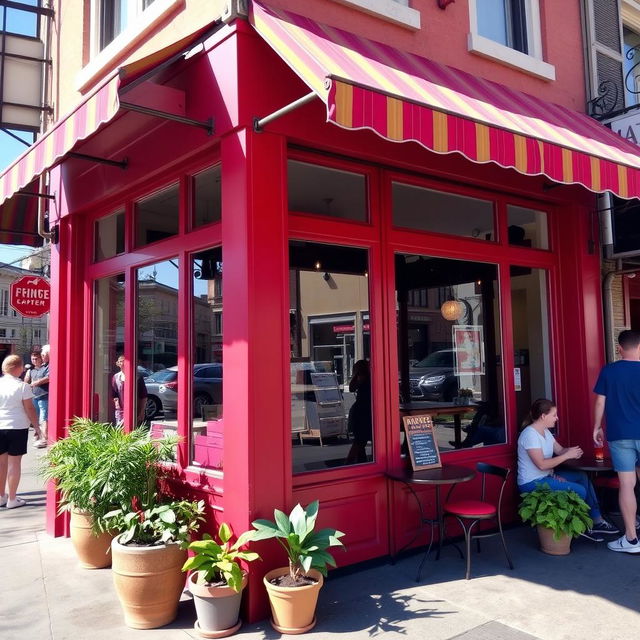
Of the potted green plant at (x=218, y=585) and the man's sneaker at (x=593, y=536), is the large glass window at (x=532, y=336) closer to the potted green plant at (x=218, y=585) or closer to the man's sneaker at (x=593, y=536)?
the man's sneaker at (x=593, y=536)

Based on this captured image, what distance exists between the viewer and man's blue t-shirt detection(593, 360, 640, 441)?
4.99 meters

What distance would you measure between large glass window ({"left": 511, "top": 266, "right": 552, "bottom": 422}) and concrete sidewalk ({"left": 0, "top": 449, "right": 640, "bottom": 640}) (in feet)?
5.36

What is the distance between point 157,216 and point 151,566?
9.67 feet

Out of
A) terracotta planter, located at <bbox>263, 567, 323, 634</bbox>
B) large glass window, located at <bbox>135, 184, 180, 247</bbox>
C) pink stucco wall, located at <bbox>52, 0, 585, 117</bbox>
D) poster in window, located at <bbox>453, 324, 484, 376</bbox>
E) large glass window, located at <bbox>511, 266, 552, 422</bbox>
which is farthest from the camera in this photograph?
poster in window, located at <bbox>453, 324, 484, 376</bbox>

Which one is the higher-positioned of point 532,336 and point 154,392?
point 532,336

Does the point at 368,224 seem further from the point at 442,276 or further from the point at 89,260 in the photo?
the point at 89,260

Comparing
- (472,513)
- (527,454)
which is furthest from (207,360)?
(527,454)

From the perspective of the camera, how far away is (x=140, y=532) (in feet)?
12.9

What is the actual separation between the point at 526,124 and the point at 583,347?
262 centimetres

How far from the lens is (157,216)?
5.29m

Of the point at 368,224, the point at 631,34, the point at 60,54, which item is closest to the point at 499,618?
the point at 368,224

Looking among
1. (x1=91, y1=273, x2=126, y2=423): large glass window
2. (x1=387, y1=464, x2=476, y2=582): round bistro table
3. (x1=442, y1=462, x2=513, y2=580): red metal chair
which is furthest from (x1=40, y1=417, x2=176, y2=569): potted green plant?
(x1=442, y1=462, x2=513, y2=580): red metal chair

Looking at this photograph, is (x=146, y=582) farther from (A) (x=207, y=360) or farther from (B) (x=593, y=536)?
(B) (x=593, y=536)

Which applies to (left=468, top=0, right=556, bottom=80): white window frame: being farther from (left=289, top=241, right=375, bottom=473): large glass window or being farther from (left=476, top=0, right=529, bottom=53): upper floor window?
(left=289, top=241, right=375, bottom=473): large glass window
